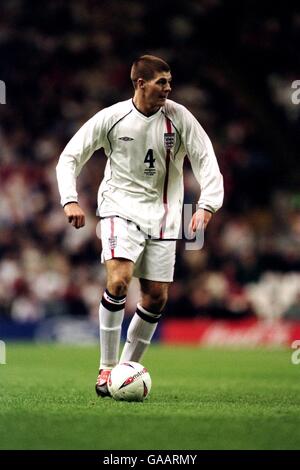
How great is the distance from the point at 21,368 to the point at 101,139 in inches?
168

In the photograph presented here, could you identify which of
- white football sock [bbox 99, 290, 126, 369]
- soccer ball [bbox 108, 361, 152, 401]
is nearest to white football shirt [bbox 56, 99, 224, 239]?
white football sock [bbox 99, 290, 126, 369]

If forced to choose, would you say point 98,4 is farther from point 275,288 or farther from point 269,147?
point 275,288

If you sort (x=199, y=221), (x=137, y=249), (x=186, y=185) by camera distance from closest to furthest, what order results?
(x=199, y=221)
(x=137, y=249)
(x=186, y=185)

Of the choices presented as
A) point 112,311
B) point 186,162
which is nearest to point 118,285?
point 112,311

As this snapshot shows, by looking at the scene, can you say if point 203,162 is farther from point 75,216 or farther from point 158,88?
point 75,216

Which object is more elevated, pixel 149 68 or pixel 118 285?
pixel 149 68

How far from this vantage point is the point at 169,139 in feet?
24.6

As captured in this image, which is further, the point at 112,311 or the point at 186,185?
the point at 186,185

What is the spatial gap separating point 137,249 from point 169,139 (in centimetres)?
82

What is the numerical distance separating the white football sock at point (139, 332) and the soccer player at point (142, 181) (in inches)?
1.3

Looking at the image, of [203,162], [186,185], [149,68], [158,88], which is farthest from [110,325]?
[186,185]

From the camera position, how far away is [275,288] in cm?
1612

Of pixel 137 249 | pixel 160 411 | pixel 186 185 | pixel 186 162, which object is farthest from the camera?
pixel 186 162

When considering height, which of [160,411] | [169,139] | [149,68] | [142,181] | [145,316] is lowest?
[160,411]
